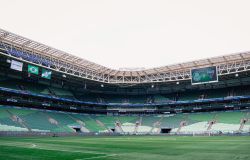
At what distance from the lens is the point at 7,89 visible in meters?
53.8

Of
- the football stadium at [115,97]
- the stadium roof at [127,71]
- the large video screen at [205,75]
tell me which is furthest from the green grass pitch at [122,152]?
the large video screen at [205,75]

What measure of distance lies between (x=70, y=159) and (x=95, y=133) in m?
46.8

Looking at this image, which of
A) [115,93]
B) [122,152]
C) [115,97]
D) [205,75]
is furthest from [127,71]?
[122,152]

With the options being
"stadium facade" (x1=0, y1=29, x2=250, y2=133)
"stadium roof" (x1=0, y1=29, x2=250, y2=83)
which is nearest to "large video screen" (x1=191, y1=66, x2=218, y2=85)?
"stadium facade" (x1=0, y1=29, x2=250, y2=133)

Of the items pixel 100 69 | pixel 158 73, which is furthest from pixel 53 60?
pixel 158 73

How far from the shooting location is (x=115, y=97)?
78.6 metres

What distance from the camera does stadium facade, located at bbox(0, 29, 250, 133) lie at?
49125 millimetres

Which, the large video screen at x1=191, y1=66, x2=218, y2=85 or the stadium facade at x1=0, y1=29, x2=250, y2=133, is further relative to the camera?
the stadium facade at x1=0, y1=29, x2=250, y2=133

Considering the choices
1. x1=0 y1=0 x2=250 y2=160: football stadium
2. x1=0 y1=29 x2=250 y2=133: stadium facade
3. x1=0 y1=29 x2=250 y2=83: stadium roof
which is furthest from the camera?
x1=0 y1=29 x2=250 y2=133: stadium facade

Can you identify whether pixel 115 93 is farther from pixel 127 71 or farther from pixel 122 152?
pixel 122 152

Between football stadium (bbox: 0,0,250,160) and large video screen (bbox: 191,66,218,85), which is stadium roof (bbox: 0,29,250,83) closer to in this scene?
football stadium (bbox: 0,0,250,160)

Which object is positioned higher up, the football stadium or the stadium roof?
the stadium roof

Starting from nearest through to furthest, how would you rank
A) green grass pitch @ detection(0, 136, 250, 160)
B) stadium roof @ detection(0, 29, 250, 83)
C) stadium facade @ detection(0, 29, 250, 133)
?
green grass pitch @ detection(0, 136, 250, 160)
stadium roof @ detection(0, 29, 250, 83)
stadium facade @ detection(0, 29, 250, 133)

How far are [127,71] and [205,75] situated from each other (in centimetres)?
1972
